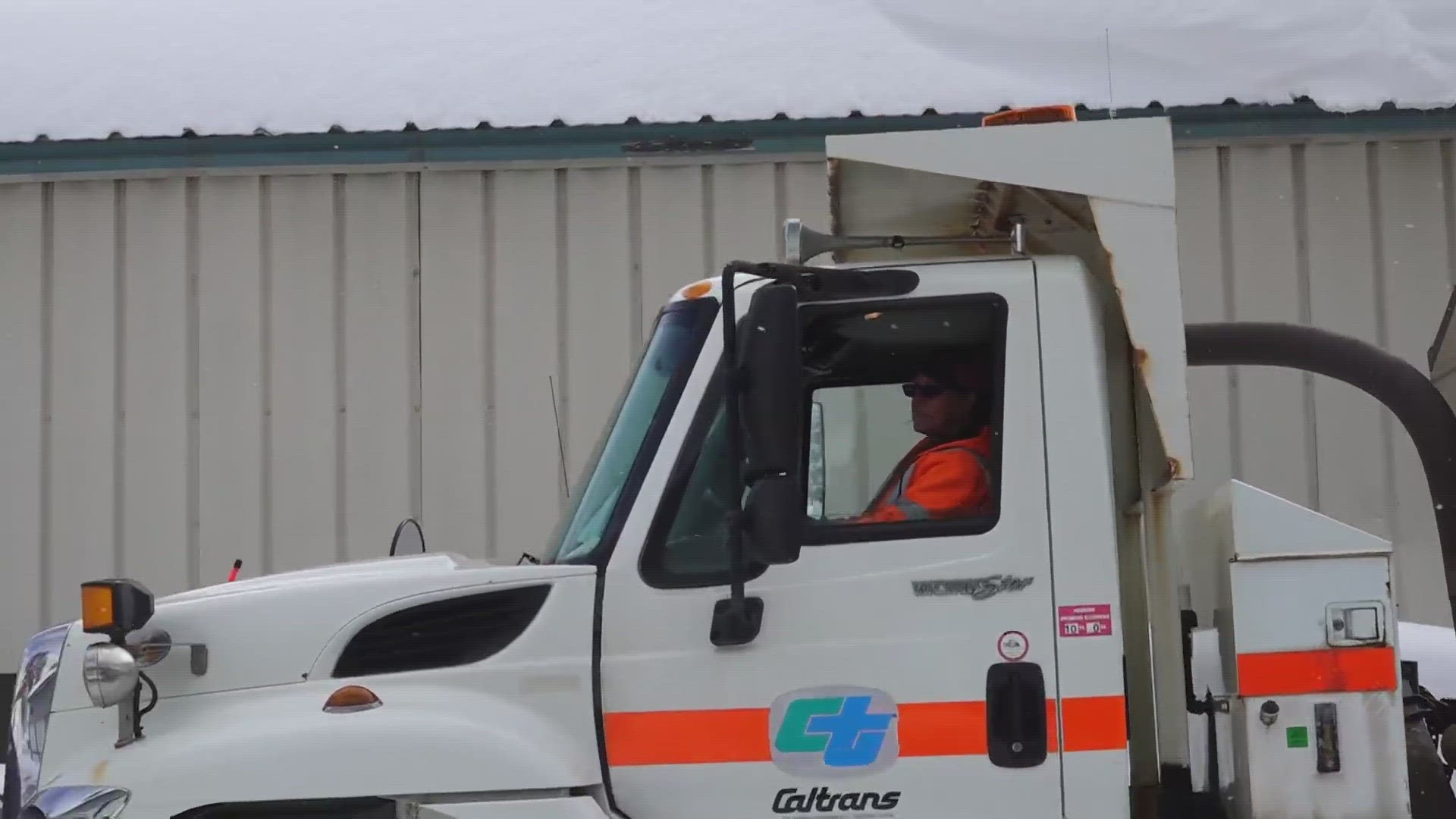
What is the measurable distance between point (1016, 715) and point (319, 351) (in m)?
5.88

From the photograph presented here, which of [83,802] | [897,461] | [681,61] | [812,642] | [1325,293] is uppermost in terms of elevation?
[681,61]

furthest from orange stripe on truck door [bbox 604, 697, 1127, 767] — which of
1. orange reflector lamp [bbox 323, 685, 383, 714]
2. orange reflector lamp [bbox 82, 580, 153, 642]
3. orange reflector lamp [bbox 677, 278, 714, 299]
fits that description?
orange reflector lamp [bbox 82, 580, 153, 642]

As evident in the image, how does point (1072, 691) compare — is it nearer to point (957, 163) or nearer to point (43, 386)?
point (957, 163)

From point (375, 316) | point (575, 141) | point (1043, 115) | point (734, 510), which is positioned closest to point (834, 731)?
point (734, 510)

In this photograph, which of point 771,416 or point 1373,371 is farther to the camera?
point 1373,371

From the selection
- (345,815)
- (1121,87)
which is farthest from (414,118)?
(345,815)

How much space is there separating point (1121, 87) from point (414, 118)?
4250 millimetres

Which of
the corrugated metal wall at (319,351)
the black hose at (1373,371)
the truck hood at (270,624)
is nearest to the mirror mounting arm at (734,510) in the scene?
the truck hood at (270,624)

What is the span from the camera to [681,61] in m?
9.06

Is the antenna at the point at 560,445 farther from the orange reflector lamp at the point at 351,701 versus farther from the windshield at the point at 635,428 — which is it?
the orange reflector lamp at the point at 351,701

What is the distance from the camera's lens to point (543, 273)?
820cm

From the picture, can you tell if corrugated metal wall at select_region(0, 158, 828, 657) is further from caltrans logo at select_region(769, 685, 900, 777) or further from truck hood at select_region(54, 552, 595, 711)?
caltrans logo at select_region(769, 685, 900, 777)

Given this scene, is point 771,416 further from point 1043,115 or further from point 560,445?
point 560,445

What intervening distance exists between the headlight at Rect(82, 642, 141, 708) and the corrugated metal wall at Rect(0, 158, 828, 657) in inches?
182
